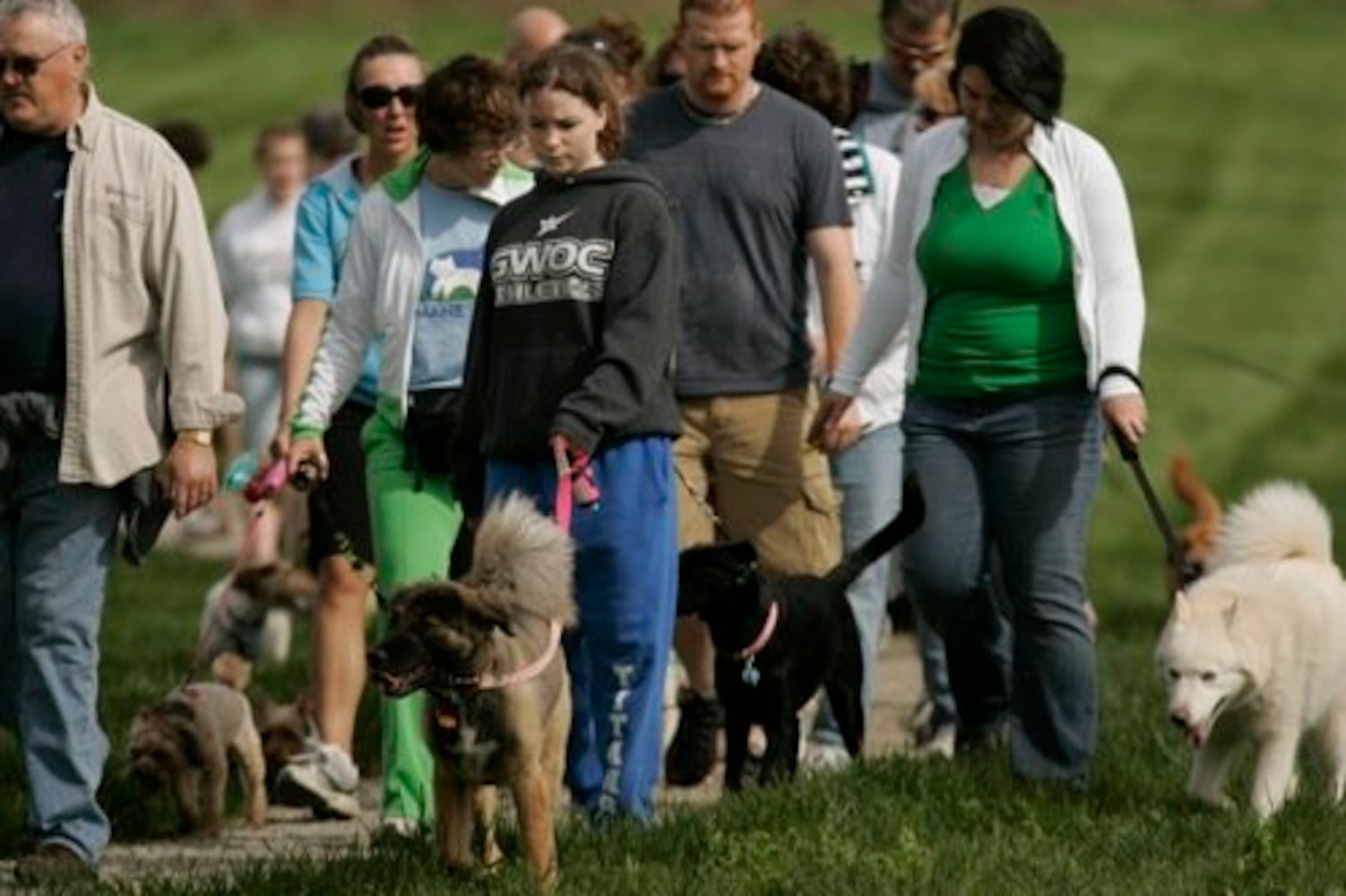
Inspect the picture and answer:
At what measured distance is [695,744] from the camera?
1324 cm

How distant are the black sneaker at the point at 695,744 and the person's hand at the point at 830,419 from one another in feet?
4.50

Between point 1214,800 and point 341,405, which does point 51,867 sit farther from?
point 1214,800

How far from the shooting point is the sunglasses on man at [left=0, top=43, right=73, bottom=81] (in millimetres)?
10688

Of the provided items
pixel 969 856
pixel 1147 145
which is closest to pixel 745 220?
pixel 969 856

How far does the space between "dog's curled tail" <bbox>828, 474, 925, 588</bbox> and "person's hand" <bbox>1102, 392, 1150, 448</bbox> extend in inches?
27.4

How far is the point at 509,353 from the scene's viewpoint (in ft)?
34.3

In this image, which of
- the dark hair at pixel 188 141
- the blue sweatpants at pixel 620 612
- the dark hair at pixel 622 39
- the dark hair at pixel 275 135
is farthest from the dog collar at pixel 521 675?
the dark hair at pixel 275 135

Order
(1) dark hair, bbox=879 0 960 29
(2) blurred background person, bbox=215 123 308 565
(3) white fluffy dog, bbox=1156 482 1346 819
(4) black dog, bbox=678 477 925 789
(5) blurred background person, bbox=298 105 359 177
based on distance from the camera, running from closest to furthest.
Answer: (3) white fluffy dog, bbox=1156 482 1346 819 → (4) black dog, bbox=678 477 925 789 → (1) dark hair, bbox=879 0 960 29 → (5) blurred background person, bbox=298 105 359 177 → (2) blurred background person, bbox=215 123 308 565

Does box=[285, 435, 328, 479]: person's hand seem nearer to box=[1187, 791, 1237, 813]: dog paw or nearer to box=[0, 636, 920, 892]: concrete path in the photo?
box=[0, 636, 920, 892]: concrete path

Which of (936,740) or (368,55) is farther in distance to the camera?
(936,740)

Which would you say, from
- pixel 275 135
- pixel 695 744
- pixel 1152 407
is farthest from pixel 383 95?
pixel 1152 407

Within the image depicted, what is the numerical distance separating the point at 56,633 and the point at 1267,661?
128 inches

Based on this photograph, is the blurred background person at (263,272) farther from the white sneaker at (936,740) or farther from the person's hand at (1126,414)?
the person's hand at (1126,414)

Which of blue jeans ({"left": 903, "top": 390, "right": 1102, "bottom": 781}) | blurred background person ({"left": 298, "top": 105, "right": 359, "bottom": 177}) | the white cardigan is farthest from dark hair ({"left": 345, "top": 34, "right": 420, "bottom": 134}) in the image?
blurred background person ({"left": 298, "top": 105, "right": 359, "bottom": 177})
